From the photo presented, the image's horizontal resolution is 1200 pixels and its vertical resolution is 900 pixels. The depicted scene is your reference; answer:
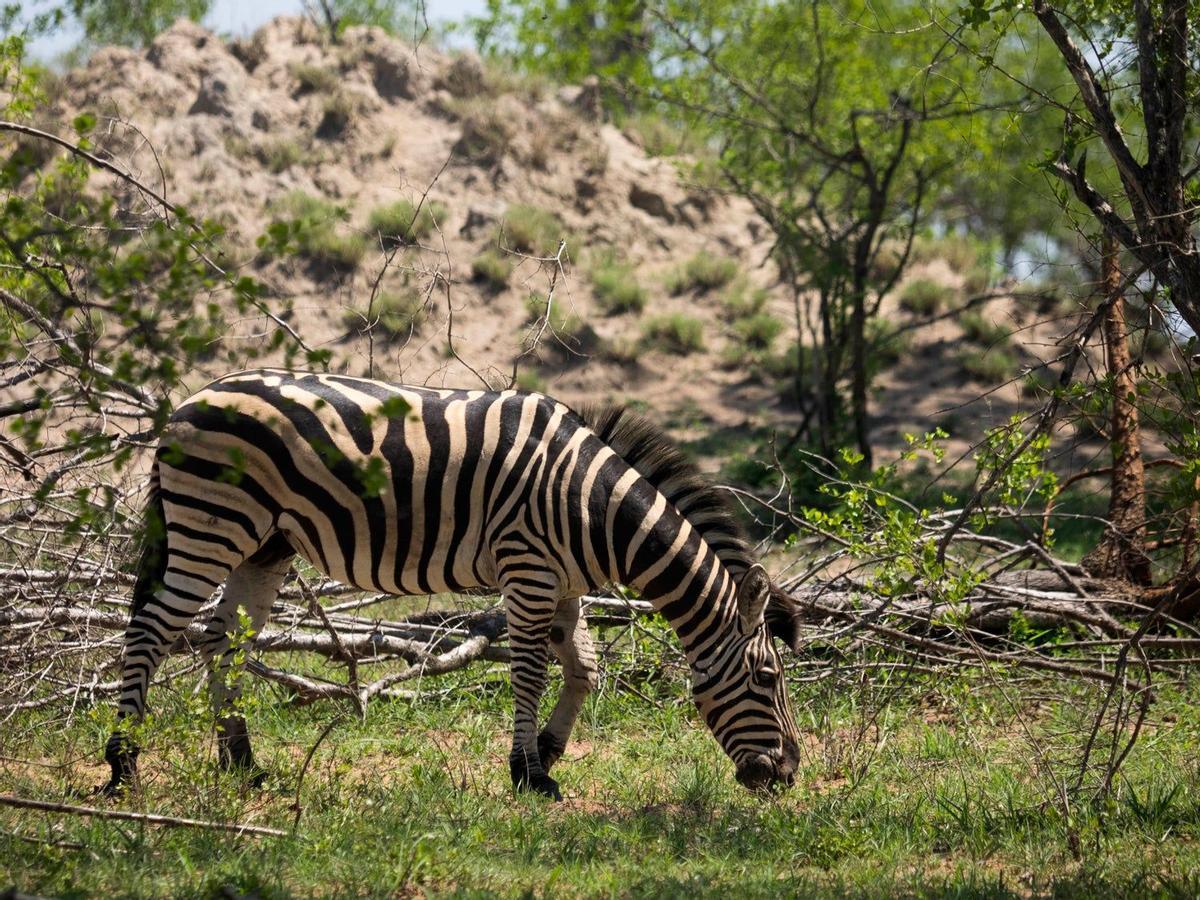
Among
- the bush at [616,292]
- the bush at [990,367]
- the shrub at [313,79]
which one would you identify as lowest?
the bush at [990,367]

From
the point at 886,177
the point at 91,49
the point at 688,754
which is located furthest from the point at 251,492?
the point at 91,49

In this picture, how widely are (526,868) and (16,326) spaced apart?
3.79 m

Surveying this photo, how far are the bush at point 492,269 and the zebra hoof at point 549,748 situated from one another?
15.5 metres

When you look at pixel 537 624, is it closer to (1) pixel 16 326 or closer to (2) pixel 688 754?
(2) pixel 688 754

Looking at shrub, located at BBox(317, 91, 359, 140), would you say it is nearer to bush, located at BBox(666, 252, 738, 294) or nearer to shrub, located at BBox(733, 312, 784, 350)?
bush, located at BBox(666, 252, 738, 294)

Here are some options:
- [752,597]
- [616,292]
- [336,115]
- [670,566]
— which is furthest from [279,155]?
[752,597]

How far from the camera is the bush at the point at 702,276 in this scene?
23125mm

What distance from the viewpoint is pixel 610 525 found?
6539mm

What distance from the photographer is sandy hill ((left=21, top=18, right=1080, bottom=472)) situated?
2039 cm

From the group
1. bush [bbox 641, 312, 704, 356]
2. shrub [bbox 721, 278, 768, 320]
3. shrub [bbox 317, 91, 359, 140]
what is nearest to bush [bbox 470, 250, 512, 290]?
bush [bbox 641, 312, 704, 356]

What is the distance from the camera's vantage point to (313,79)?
80.9 feet

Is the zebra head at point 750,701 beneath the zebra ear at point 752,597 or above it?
beneath

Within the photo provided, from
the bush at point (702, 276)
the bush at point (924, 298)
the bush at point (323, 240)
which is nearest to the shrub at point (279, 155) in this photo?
the bush at point (323, 240)

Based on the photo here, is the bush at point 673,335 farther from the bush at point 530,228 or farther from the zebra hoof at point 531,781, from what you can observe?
the zebra hoof at point 531,781
